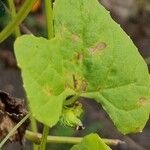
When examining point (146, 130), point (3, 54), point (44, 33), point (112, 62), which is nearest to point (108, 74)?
point (112, 62)

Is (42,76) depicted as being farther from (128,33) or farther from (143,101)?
(128,33)

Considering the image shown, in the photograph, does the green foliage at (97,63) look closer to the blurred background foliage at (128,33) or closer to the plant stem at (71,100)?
the plant stem at (71,100)

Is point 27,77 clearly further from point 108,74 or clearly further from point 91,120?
point 91,120

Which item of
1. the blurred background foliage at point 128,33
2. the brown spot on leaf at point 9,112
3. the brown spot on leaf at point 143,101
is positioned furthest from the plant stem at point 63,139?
the blurred background foliage at point 128,33

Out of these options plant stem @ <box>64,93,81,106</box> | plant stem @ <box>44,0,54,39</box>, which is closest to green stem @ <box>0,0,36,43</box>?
plant stem @ <box>44,0,54,39</box>

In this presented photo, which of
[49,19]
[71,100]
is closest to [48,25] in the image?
[49,19]

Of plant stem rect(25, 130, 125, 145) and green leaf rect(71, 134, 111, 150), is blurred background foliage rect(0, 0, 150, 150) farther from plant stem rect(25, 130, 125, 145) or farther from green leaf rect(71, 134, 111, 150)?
green leaf rect(71, 134, 111, 150)
